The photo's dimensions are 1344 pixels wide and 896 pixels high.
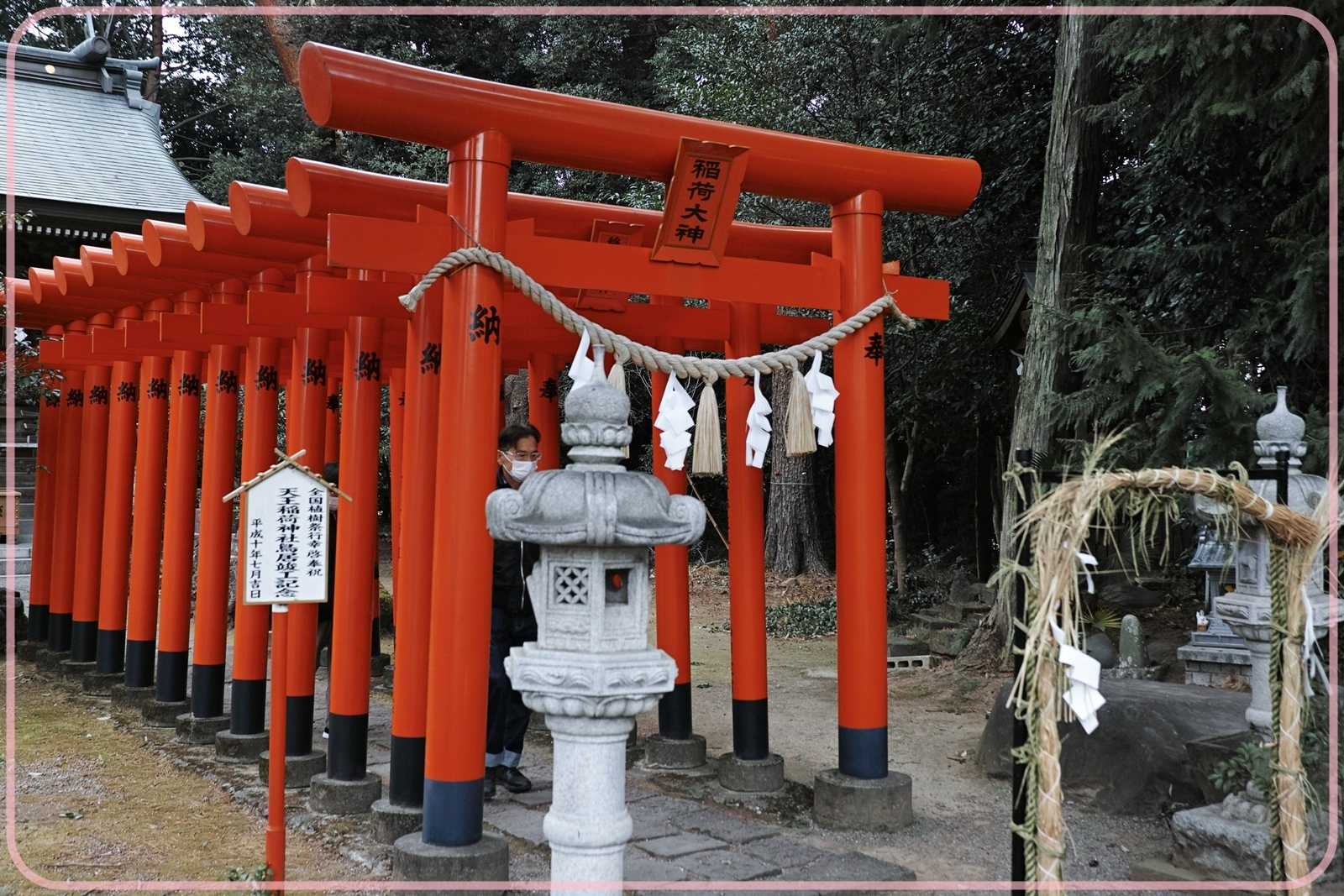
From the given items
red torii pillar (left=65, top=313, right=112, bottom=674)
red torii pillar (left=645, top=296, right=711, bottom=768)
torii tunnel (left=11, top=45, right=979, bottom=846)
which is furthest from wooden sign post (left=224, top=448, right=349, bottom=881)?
red torii pillar (left=65, top=313, right=112, bottom=674)

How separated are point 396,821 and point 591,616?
2517 millimetres

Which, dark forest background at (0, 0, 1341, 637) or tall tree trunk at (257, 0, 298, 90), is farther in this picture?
tall tree trunk at (257, 0, 298, 90)

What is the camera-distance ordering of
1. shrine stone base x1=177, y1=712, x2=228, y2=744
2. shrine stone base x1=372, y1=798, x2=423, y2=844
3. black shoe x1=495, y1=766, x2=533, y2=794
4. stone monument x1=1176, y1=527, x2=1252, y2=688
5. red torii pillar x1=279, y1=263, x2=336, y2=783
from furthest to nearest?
1. stone monument x1=1176, y1=527, x2=1252, y2=688
2. shrine stone base x1=177, y1=712, x2=228, y2=744
3. red torii pillar x1=279, y1=263, x2=336, y2=783
4. black shoe x1=495, y1=766, x2=533, y2=794
5. shrine stone base x1=372, y1=798, x2=423, y2=844

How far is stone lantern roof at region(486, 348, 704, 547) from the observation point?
10.7ft

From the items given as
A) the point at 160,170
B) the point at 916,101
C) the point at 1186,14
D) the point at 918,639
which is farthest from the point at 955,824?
the point at 160,170

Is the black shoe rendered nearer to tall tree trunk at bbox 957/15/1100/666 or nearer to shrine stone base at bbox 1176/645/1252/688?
shrine stone base at bbox 1176/645/1252/688

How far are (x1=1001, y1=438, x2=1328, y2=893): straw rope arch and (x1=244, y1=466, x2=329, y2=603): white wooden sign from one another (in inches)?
106

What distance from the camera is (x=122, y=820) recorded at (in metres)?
5.82

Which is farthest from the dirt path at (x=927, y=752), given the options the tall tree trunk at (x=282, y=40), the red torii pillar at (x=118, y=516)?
A: the tall tree trunk at (x=282, y=40)

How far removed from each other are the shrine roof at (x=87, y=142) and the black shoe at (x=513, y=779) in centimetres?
898

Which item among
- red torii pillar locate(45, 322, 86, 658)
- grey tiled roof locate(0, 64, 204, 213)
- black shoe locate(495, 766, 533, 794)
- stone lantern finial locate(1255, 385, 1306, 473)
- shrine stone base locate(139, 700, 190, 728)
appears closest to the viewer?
stone lantern finial locate(1255, 385, 1306, 473)

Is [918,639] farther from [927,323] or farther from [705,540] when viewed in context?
[705,540]

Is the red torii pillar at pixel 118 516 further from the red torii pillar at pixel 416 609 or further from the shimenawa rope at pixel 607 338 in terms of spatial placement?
the shimenawa rope at pixel 607 338

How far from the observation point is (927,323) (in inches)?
524
